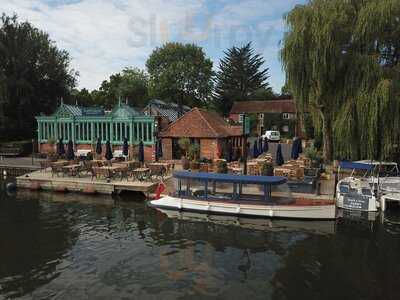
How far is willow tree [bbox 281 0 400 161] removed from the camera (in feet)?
82.2

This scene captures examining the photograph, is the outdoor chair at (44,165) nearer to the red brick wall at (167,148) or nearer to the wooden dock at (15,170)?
the wooden dock at (15,170)

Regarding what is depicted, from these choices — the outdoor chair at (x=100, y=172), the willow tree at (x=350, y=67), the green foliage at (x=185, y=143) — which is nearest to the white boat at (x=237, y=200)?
the outdoor chair at (x=100, y=172)

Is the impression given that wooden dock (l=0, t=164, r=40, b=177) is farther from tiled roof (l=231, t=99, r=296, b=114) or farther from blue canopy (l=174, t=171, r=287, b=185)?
tiled roof (l=231, t=99, r=296, b=114)

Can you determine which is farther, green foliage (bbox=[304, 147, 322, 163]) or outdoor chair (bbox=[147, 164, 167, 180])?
green foliage (bbox=[304, 147, 322, 163])

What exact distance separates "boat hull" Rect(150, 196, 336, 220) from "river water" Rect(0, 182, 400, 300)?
1.40 feet

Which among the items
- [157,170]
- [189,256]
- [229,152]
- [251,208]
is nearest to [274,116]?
[229,152]

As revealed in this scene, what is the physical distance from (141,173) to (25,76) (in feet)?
96.3

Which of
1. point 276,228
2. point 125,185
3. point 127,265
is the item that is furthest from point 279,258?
point 125,185

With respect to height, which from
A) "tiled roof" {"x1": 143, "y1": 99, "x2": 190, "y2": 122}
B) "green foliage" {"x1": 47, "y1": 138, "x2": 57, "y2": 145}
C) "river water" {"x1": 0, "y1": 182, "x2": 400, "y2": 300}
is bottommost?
"river water" {"x1": 0, "y1": 182, "x2": 400, "y2": 300}

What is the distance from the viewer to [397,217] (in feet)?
67.6

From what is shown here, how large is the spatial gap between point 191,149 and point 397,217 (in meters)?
15.4

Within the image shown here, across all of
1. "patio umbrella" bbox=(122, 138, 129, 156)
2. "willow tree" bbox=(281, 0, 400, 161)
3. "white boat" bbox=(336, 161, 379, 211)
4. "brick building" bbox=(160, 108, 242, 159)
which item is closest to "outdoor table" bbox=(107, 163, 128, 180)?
"patio umbrella" bbox=(122, 138, 129, 156)

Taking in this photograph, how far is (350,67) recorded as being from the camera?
26203 mm

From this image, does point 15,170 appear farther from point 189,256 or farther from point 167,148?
point 189,256
